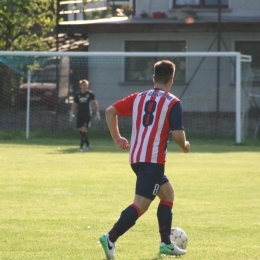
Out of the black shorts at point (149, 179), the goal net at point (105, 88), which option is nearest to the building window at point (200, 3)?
the goal net at point (105, 88)

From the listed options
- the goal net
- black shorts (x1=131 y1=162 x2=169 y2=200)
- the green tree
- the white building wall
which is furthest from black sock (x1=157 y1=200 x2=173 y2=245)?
the green tree

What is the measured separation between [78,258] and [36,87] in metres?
16.8

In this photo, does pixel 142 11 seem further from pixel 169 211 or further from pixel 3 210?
pixel 169 211

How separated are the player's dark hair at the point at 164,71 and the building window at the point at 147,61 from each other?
17600 millimetres

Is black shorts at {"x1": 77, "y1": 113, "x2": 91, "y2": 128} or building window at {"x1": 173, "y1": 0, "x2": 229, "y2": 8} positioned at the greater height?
building window at {"x1": 173, "y1": 0, "x2": 229, "y2": 8}

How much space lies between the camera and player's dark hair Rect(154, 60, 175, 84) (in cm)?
603

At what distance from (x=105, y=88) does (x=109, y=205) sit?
14.9 metres

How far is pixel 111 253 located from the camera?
19.3ft

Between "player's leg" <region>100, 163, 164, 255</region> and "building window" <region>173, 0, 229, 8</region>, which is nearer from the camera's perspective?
"player's leg" <region>100, 163, 164, 255</region>

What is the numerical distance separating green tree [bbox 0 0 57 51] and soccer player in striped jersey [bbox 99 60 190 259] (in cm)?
1854

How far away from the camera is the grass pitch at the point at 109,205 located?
6.52 meters

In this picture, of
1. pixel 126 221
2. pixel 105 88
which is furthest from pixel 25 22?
pixel 126 221

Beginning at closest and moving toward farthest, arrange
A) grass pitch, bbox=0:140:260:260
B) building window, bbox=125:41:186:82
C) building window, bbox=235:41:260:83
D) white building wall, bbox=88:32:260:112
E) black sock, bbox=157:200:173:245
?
black sock, bbox=157:200:173:245 → grass pitch, bbox=0:140:260:260 → white building wall, bbox=88:32:260:112 → building window, bbox=125:41:186:82 → building window, bbox=235:41:260:83

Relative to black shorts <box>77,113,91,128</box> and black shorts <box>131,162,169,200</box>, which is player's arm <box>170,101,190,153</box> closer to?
black shorts <box>131,162,169,200</box>
